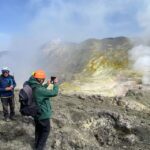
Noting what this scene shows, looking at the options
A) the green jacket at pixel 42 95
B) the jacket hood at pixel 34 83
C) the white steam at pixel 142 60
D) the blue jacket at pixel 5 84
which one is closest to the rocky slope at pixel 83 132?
the blue jacket at pixel 5 84

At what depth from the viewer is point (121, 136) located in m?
11.8

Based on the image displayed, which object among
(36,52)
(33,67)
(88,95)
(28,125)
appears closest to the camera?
(28,125)

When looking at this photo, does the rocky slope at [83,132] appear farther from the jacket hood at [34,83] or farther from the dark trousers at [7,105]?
the jacket hood at [34,83]

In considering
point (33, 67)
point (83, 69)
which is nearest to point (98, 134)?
point (83, 69)

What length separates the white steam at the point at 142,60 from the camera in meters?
20.4

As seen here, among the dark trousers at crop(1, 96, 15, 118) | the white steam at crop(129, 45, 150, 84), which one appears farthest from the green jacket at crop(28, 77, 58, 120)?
the white steam at crop(129, 45, 150, 84)

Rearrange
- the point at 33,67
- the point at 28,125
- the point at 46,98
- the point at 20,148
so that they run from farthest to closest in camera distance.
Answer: the point at 33,67
the point at 28,125
the point at 20,148
the point at 46,98

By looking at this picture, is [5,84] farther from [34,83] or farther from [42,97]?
[42,97]

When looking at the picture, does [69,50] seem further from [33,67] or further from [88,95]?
[88,95]

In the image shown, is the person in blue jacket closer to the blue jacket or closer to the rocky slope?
the blue jacket

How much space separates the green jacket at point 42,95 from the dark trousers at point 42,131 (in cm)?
16

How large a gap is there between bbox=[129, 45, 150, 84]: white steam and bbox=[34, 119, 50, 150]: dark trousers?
10.6m

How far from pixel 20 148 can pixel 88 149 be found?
5.38ft

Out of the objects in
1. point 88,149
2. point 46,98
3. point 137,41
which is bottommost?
point 88,149
